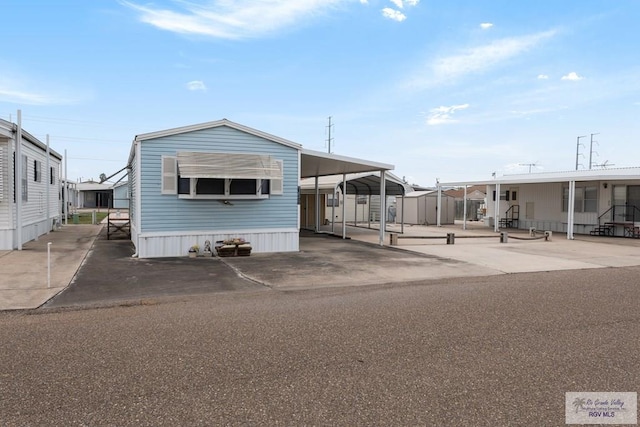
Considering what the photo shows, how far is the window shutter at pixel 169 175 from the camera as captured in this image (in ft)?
40.4

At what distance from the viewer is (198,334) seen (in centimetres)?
526

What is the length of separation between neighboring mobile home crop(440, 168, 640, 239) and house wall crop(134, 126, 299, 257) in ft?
43.2

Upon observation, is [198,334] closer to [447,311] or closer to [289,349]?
[289,349]

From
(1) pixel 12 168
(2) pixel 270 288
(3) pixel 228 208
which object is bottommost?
(2) pixel 270 288

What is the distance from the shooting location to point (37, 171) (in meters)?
17.7

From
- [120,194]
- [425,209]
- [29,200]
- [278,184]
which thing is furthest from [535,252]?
[120,194]

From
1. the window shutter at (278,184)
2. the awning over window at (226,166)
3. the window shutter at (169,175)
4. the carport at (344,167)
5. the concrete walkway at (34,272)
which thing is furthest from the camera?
the carport at (344,167)

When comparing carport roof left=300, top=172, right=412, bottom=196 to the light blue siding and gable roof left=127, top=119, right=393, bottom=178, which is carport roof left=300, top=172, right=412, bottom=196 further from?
the light blue siding

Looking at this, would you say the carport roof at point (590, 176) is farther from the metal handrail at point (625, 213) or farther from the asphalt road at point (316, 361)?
the asphalt road at point (316, 361)

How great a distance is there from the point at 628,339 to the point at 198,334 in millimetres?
4922

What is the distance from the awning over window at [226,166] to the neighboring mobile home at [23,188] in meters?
5.11

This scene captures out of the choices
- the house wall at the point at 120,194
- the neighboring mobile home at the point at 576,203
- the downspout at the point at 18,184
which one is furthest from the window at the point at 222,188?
the house wall at the point at 120,194

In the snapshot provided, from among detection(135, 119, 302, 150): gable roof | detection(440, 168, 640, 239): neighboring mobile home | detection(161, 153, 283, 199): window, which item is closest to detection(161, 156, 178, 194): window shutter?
detection(161, 153, 283, 199): window

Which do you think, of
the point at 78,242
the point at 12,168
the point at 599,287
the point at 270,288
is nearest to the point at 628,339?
the point at 599,287
